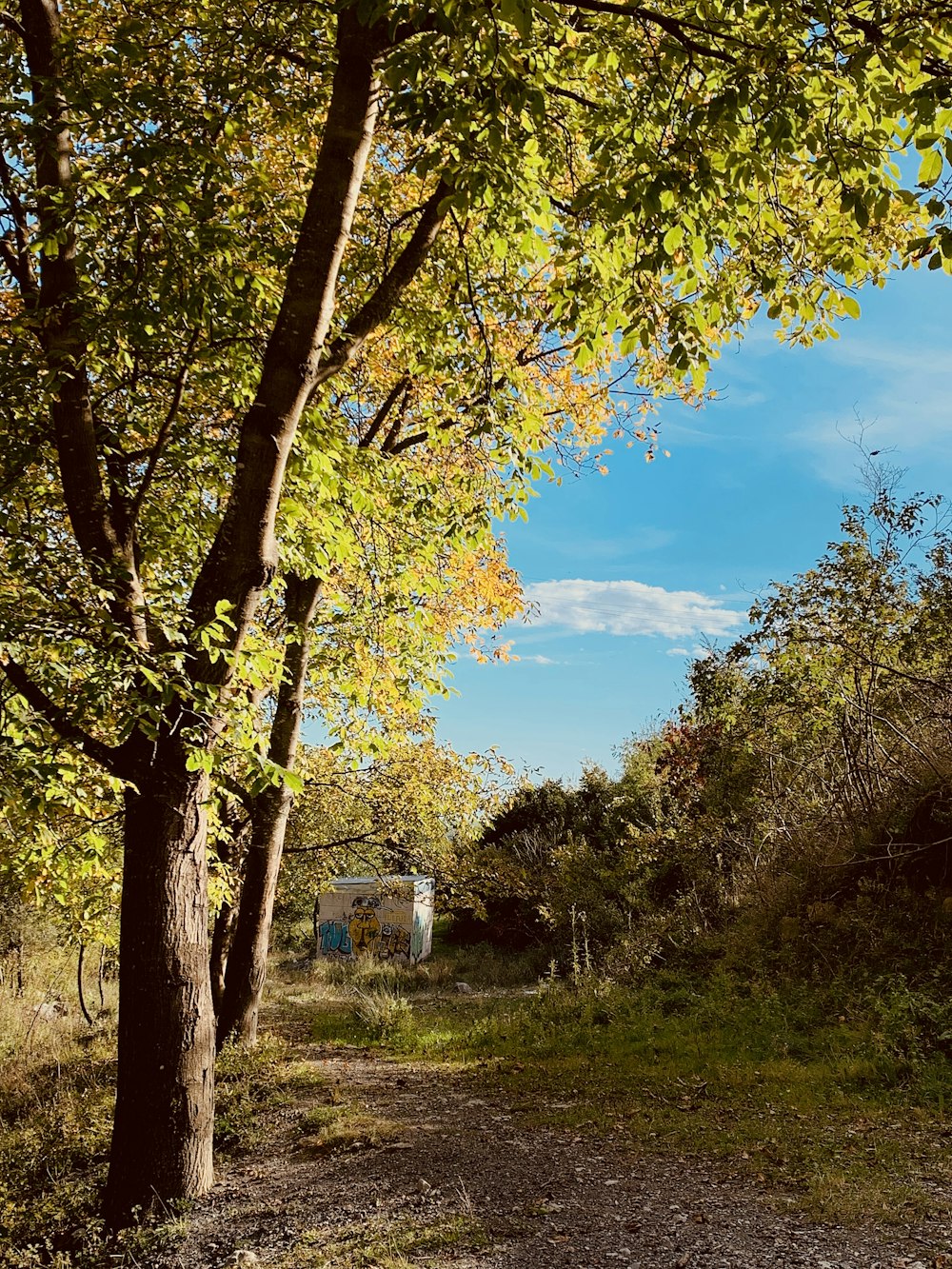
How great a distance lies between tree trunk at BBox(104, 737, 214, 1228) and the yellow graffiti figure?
2272 centimetres

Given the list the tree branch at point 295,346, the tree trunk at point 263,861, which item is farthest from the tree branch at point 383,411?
the tree branch at point 295,346

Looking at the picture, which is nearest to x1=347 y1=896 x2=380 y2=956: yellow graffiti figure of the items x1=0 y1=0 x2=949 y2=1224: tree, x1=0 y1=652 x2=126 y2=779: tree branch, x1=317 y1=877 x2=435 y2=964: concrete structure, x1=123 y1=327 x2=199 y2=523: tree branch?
x1=317 y1=877 x2=435 y2=964: concrete structure

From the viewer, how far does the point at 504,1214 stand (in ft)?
15.5

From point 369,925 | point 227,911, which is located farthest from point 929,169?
point 369,925

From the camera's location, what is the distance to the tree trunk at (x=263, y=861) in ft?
31.9

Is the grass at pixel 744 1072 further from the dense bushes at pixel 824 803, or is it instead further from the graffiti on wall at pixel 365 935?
the graffiti on wall at pixel 365 935

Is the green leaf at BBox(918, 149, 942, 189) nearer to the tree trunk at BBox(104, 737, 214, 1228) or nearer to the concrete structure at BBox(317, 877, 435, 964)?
the tree trunk at BBox(104, 737, 214, 1228)

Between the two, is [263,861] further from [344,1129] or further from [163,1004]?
[163,1004]

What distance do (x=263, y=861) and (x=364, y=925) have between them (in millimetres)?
19220

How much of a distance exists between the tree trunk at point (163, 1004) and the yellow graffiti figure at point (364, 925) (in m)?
22.7

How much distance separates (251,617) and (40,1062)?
867 centimetres

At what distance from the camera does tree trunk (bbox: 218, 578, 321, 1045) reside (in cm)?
972

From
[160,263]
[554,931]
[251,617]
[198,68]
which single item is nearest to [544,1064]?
[251,617]

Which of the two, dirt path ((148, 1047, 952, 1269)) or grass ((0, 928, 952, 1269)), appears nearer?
dirt path ((148, 1047, 952, 1269))
